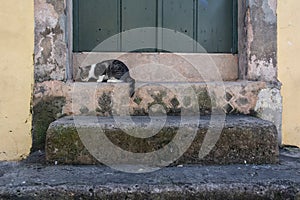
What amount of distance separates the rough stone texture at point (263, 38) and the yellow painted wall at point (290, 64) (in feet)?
0.15

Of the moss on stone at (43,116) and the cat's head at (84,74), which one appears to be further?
the cat's head at (84,74)

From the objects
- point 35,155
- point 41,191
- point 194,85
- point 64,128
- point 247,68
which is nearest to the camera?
point 41,191

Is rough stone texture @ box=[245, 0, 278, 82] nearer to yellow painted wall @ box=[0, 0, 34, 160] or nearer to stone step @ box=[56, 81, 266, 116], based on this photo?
stone step @ box=[56, 81, 266, 116]

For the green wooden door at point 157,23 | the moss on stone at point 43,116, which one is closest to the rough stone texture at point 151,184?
the moss on stone at point 43,116

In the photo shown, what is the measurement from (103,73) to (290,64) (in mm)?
1303

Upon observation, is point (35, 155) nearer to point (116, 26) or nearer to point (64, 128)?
point (64, 128)

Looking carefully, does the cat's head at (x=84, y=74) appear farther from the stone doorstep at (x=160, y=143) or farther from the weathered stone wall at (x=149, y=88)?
the stone doorstep at (x=160, y=143)

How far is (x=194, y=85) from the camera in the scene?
2.07 m

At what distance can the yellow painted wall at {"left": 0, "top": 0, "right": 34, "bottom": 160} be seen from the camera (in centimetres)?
196

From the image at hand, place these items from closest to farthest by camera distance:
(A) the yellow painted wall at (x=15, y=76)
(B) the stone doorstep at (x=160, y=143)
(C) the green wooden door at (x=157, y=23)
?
1. (B) the stone doorstep at (x=160, y=143)
2. (A) the yellow painted wall at (x=15, y=76)
3. (C) the green wooden door at (x=157, y=23)

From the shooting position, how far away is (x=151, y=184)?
4.44 ft

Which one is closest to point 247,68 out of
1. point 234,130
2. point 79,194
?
point 234,130

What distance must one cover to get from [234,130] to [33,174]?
105cm

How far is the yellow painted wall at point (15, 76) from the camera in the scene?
6.42 feet
